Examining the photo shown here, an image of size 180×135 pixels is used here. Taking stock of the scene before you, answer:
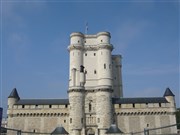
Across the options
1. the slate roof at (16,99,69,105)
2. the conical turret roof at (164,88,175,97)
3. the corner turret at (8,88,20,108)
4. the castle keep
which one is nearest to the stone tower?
the castle keep

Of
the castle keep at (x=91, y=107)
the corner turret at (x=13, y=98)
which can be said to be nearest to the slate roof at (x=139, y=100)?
the castle keep at (x=91, y=107)

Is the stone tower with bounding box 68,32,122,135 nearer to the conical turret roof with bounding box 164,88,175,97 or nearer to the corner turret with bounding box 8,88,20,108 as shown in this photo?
the conical turret roof with bounding box 164,88,175,97

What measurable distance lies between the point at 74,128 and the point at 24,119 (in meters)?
9.32

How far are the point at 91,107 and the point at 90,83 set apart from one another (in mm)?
4412

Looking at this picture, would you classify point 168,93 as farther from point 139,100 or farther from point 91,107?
point 91,107

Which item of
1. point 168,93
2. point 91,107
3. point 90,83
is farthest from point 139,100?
point 90,83

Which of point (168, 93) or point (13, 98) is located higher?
point (168, 93)

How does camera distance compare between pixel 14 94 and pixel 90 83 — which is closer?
pixel 90 83

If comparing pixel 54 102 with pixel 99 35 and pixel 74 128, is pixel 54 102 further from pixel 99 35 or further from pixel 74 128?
pixel 99 35

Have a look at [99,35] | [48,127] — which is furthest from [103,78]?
[48,127]

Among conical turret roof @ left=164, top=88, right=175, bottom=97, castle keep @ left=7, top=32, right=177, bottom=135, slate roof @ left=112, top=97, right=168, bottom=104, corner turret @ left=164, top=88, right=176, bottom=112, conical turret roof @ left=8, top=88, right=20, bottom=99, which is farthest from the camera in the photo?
conical turret roof @ left=8, top=88, right=20, bottom=99

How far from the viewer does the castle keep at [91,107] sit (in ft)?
140

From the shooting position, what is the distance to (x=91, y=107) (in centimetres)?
4381

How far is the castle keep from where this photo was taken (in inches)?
1674
